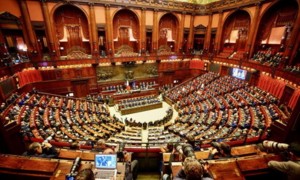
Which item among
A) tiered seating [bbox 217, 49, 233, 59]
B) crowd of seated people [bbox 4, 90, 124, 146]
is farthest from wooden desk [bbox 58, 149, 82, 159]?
tiered seating [bbox 217, 49, 233, 59]

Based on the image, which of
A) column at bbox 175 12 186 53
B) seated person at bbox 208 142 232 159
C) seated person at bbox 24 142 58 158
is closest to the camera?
seated person at bbox 24 142 58 158

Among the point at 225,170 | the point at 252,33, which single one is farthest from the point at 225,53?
the point at 225,170

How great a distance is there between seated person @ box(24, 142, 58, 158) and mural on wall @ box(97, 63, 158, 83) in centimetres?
1259

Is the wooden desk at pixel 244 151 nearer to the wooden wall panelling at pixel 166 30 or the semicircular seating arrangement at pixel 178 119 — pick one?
the semicircular seating arrangement at pixel 178 119

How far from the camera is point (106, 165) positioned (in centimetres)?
280

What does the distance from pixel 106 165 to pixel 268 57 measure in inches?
557

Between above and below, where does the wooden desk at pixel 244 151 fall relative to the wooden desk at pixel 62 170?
below

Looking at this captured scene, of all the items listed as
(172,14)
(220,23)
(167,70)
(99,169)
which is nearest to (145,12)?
(172,14)

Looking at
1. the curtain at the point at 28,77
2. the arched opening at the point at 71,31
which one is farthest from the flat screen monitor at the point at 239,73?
the curtain at the point at 28,77

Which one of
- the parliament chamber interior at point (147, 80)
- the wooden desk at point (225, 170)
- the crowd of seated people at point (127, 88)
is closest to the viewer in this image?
the wooden desk at point (225, 170)

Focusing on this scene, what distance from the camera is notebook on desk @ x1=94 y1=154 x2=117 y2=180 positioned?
270 centimetres

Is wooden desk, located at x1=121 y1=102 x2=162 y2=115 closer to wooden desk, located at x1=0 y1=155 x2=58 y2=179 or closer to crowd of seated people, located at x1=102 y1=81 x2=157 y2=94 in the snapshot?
crowd of seated people, located at x1=102 y1=81 x2=157 y2=94

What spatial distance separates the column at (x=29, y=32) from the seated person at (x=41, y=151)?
12.2 m

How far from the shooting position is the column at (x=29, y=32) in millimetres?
11488
